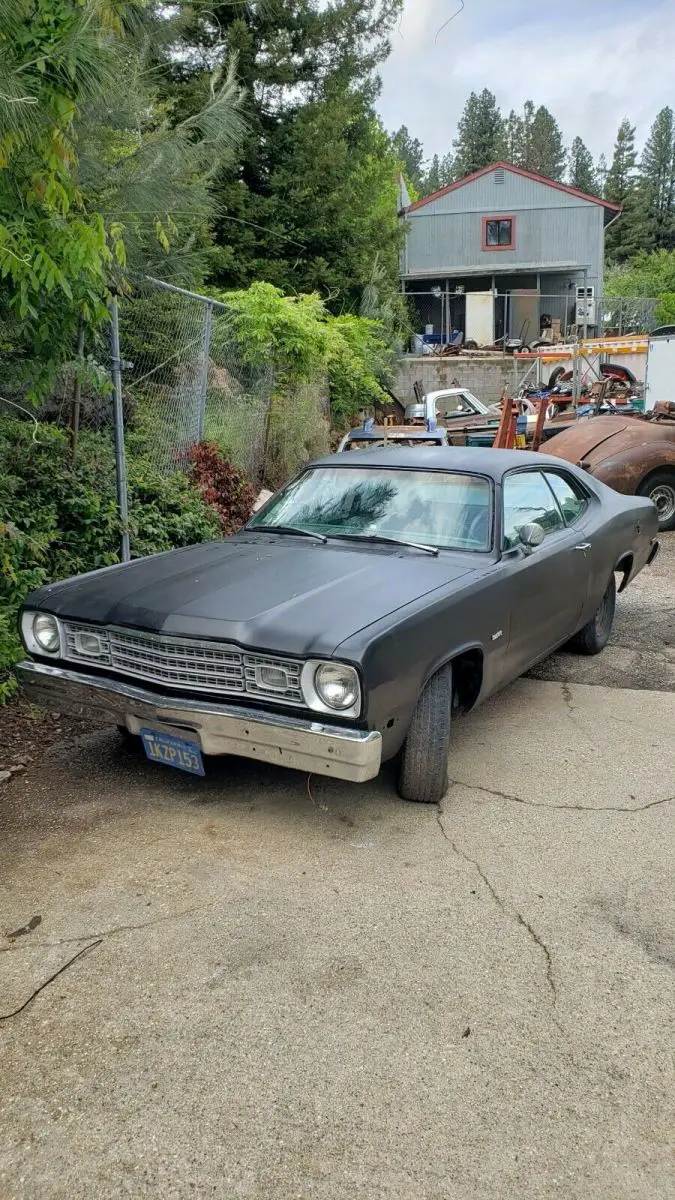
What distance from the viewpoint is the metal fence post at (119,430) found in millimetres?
5840

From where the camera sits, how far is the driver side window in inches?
173

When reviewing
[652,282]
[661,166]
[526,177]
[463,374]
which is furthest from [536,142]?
[463,374]

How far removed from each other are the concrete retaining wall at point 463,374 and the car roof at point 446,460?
20952 millimetres

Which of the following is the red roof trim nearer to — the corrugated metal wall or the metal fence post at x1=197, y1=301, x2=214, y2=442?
the corrugated metal wall

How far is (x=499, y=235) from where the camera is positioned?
35312 mm

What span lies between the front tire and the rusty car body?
6.57 meters

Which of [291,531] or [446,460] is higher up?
[446,460]

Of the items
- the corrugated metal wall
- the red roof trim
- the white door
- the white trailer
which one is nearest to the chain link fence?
the white trailer

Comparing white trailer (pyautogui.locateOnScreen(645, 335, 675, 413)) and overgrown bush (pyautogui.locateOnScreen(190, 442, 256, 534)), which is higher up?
white trailer (pyautogui.locateOnScreen(645, 335, 675, 413))

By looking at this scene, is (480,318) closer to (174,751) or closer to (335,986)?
(174,751)

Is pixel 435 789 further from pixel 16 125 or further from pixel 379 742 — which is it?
pixel 16 125

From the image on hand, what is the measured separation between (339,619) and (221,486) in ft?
18.6

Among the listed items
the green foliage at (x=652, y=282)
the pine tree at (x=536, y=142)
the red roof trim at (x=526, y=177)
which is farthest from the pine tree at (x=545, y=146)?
the red roof trim at (x=526, y=177)

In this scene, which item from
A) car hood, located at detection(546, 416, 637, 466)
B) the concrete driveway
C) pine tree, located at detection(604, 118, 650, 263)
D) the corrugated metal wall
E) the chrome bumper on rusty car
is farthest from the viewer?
pine tree, located at detection(604, 118, 650, 263)
